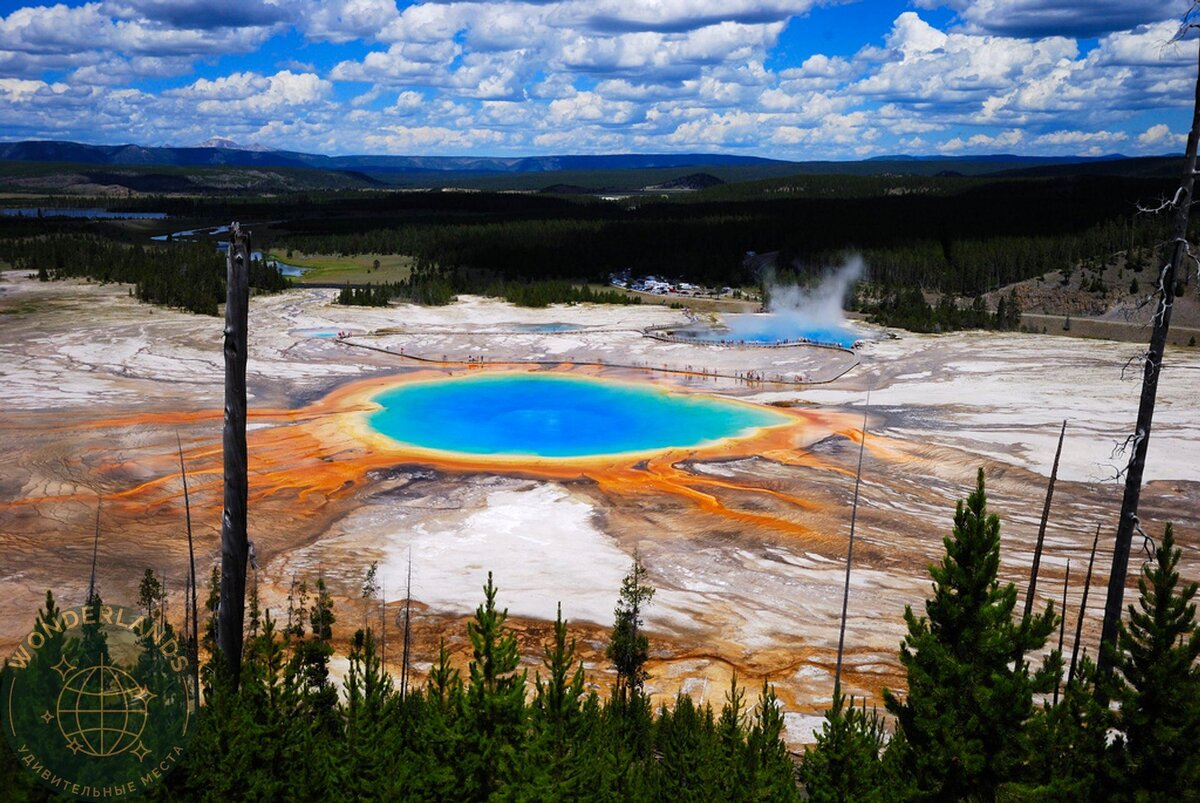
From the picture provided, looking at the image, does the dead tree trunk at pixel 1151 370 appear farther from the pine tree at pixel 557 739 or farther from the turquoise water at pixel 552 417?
the turquoise water at pixel 552 417

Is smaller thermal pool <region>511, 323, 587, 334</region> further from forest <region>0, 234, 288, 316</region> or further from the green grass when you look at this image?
the green grass

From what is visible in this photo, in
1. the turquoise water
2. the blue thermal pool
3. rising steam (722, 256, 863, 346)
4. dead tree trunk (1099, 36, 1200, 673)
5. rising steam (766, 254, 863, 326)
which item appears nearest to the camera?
dead tree trunk (1099, 36, 1200, 673)

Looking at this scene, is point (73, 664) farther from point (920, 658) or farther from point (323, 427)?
point (323, 427)

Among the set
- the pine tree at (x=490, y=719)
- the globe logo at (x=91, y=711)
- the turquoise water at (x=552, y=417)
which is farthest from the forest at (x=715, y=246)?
the globe logo at (x=91, y=711)

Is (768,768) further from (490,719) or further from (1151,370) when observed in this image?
(1151,370)

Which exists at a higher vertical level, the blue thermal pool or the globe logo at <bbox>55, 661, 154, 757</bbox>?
the globe logo at <bbox>55, 661, 154, 757</bbox>

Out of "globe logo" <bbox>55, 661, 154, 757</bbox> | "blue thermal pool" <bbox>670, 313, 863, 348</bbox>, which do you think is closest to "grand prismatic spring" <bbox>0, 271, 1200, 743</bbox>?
"blue thermal pool" <bbox>670, 313, 863, 348</bbox>
